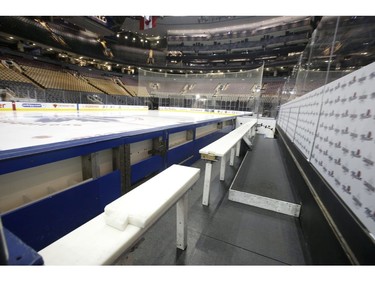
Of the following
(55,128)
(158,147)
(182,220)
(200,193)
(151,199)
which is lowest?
(200,193)

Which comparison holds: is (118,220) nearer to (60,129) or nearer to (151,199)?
(151,199)

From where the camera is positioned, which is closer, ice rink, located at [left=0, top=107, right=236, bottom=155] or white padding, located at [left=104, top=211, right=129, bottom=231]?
white padding, located at [left=104, top=211, right=129, bottom=231]

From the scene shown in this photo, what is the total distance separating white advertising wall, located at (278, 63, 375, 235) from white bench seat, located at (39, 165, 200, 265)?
2.87 ft

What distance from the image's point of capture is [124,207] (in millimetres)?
758

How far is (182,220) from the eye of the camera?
1.28 metres

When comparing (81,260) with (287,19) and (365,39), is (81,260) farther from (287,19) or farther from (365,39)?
(287,19)

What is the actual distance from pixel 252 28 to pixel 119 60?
54.3 feet

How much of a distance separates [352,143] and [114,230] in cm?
127

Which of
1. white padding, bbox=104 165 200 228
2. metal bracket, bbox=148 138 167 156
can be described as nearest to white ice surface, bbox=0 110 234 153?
metal bracket, bbox=148 138 167 156

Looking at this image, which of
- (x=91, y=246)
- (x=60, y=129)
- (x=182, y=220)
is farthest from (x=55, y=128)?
(x=91, y=246)

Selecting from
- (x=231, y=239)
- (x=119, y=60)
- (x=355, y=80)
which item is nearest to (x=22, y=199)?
(x=231, y=239)

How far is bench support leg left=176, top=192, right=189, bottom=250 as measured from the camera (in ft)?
4.08

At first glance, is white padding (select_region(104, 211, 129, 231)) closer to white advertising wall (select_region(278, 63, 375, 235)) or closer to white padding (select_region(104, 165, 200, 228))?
white padding (select_region(104, 165, 200, 228))

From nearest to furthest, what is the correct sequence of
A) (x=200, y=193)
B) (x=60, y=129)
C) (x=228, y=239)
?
1. (x=228, y=239)
2. (x=60, y=129)
3. (x=200, y=193)
